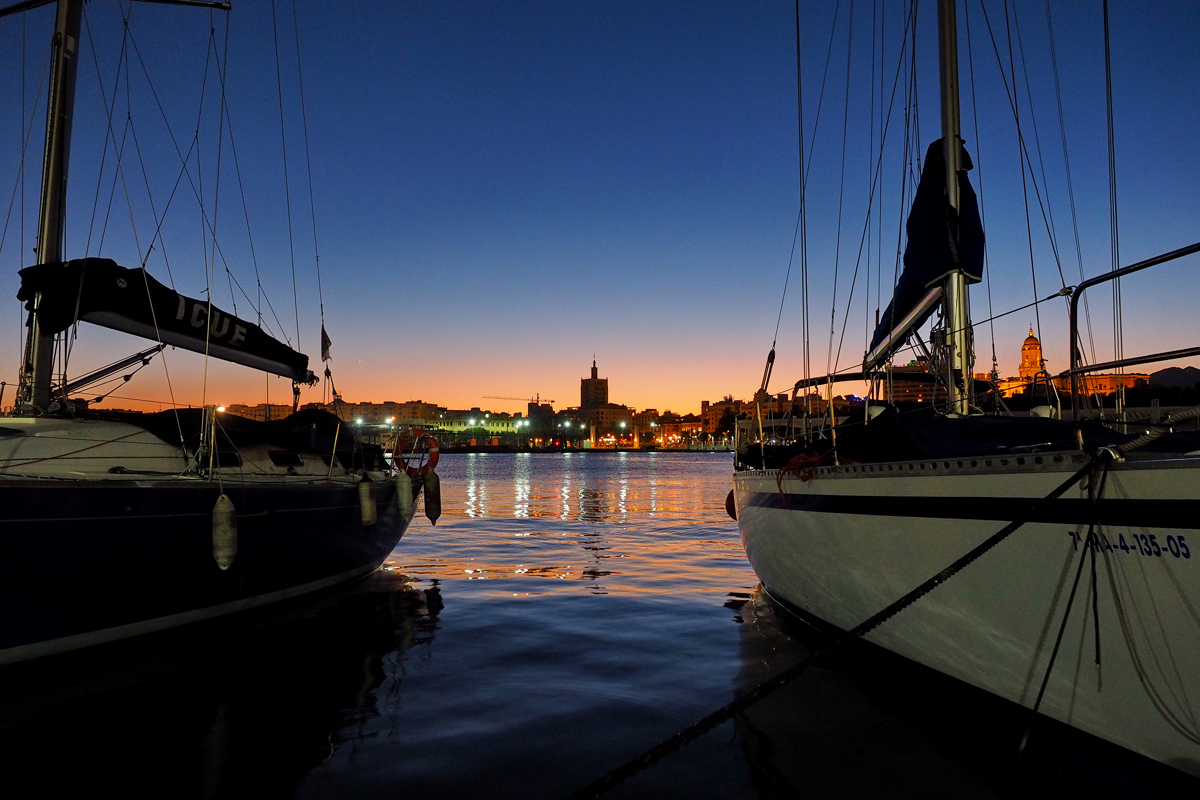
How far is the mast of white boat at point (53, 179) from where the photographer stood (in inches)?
318

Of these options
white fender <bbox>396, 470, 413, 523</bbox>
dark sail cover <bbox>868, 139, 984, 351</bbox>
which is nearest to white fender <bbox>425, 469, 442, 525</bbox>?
white fender <bbox>396, 470, 413, 523</bbox>

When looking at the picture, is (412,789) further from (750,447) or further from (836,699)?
(750,447)

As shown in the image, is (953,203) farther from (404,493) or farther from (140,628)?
(140,628)

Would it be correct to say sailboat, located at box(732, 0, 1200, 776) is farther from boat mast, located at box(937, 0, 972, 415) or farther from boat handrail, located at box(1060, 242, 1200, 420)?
boat mast, located at box(937, 0, 972, 415)

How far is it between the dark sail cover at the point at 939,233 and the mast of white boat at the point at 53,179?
940 cm

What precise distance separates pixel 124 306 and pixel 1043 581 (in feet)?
29.3

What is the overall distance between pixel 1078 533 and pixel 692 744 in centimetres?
257

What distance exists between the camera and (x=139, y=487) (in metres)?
6.51

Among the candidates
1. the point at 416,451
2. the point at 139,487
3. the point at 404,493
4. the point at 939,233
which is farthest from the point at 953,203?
the point at 416,451

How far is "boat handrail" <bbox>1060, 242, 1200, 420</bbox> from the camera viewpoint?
3838 millimetres

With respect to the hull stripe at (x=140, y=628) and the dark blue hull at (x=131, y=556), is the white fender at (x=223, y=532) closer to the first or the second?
the dark blue hull at (x=131, y=556)

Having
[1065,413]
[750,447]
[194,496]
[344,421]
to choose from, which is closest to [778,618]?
[750,447]

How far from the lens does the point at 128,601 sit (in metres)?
6.58

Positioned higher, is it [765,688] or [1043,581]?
[1043,581]
